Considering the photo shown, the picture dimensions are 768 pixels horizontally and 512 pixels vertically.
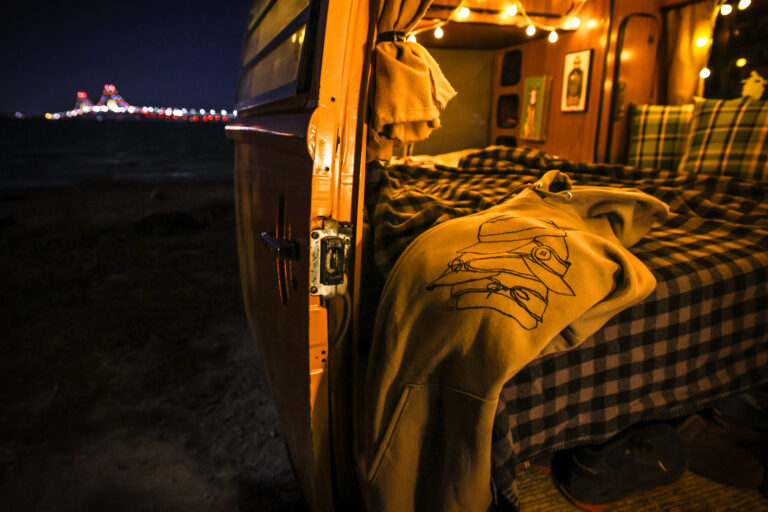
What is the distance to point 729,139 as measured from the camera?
291cm

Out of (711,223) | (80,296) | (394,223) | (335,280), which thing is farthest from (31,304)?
(711,223)

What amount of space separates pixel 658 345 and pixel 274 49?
1.91 metres

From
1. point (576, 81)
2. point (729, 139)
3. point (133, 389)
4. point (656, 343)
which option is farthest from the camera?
point (576, 81)

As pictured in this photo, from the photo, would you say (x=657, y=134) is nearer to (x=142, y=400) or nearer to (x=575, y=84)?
(x=575, y=84)

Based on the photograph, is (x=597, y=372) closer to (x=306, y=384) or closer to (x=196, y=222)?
(x=306, y=384)

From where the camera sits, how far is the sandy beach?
2217 millimetres

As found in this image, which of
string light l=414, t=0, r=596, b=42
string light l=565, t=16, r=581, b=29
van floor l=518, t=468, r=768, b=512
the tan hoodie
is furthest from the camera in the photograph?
string light l=565, t=16, r=581, b=29

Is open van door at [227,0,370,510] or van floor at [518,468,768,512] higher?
open van door at [227,0,370,510]

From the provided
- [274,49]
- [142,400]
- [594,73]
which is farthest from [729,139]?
[142,400]

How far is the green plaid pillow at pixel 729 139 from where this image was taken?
8.95ft

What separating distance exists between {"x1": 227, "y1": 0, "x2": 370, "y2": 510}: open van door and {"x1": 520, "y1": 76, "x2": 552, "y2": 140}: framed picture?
3.76 meters

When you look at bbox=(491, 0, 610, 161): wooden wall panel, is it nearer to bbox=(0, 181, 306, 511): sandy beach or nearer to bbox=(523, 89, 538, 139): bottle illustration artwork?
bbox=(523, 89, 538, 139): bottle illustration artwork

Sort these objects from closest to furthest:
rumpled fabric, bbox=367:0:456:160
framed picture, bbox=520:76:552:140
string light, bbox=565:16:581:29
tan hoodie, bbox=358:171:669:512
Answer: tan hoodie, bbox=358:171:669:512 → rumpled fabric, bbox=367:0:456:160 → string light, bbox=565:16:581:29 → framed picture, bbox=520:76:552:140

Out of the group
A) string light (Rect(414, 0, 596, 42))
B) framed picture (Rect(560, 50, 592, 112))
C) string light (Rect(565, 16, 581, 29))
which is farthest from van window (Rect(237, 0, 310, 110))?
framed picture (Rect(560, 50, 592, 112))
